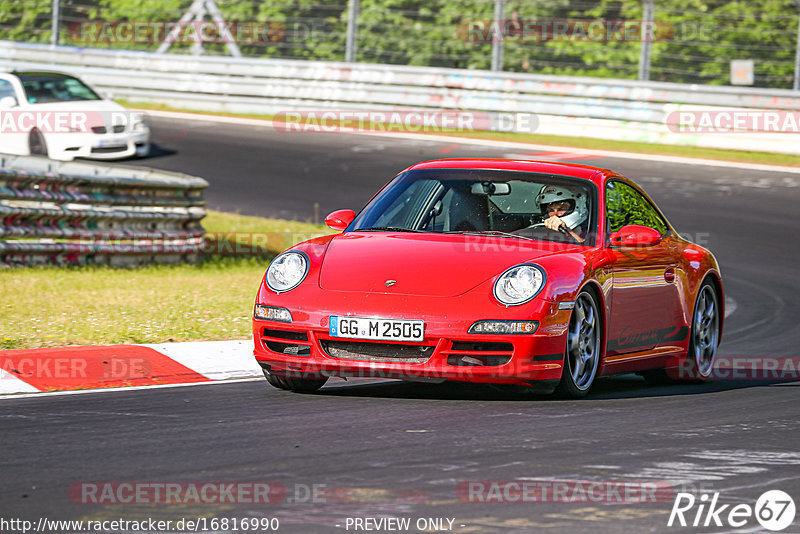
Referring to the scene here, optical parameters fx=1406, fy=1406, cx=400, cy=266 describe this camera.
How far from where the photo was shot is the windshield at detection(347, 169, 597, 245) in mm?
8305

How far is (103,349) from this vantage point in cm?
875

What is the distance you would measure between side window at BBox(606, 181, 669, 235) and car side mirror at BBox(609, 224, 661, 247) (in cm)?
15

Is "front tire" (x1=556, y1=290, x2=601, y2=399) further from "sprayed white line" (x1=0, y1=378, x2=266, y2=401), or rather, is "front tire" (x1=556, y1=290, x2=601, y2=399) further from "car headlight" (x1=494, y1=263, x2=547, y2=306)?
"sprayed white line" (x1=0, y1=378, x2=266, y2=401)

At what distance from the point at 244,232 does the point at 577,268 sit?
890cm

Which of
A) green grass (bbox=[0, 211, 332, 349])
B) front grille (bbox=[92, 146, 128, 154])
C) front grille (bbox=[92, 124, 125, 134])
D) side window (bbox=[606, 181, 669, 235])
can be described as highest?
side window (bbox=[606, 181, 669, 235])

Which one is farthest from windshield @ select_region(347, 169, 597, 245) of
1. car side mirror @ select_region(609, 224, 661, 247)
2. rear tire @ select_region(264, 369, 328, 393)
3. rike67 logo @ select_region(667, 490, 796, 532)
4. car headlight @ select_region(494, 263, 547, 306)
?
rike67 logo @ select_region(667, 490, 796, 532)

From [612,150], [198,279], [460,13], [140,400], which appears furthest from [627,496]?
[460,13]

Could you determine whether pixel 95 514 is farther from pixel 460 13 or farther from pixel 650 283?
pixel 460 13

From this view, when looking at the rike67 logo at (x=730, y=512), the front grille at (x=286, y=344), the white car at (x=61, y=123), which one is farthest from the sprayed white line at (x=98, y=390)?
the white car at (x=61, y=123)

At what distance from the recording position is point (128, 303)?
35.8ft

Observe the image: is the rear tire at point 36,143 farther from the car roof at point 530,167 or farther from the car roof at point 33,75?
the car roof at point 530,167

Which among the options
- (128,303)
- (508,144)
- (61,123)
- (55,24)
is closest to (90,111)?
(61,123)

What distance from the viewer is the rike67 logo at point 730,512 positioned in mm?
4945

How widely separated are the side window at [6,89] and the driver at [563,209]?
14124 millimetres
